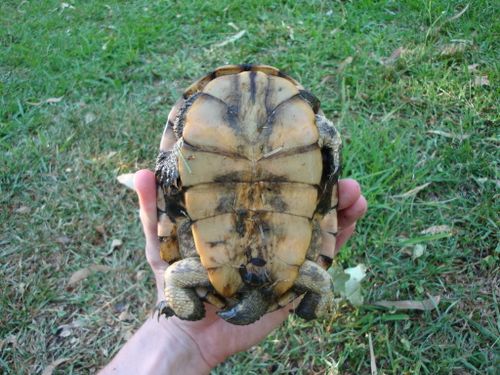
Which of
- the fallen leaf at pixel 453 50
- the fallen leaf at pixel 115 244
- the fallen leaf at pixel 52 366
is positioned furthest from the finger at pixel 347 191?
the fallen leaf at pixel 453 50

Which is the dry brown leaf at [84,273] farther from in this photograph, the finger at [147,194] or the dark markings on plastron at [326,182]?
the dark markings on plastron at [326,182]

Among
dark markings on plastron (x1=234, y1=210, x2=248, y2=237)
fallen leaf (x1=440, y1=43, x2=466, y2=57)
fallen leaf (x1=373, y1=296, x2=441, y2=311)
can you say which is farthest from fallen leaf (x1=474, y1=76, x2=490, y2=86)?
dark markings on plastron (x1=234, y1=210, x2=248, y2=237)

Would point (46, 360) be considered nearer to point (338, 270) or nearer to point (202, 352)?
point (202, 352)

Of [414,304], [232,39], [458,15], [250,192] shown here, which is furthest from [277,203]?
[458,15]

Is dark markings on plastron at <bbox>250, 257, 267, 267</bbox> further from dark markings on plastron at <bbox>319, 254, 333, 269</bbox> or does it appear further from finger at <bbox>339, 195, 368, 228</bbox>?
finger at <bbox>339, 195, 368, 228</bbox>

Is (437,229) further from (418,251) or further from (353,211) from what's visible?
(353,211)
